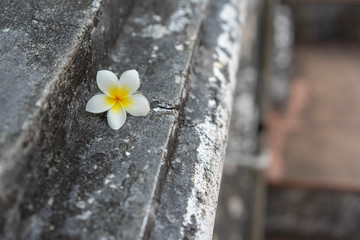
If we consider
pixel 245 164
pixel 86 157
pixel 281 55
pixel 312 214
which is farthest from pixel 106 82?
pixel 281 55

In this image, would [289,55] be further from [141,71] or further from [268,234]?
[141,71]

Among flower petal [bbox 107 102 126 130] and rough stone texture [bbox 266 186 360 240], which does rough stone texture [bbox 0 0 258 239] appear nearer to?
flower petal [bbox 107 102 126 130]

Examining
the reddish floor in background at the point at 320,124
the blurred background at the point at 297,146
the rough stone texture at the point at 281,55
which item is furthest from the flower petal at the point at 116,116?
the rough stone texture at the point at 281,55

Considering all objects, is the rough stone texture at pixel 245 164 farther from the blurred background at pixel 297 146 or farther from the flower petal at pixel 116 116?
the flower petal at pixel 116 116

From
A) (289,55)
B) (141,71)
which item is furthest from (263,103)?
(141,71)

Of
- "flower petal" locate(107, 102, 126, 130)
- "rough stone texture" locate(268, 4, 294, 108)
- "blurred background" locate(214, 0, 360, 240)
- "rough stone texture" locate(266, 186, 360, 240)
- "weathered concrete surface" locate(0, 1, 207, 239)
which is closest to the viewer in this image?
"weathered concrete surface" locate(0, 1, 207, 239)

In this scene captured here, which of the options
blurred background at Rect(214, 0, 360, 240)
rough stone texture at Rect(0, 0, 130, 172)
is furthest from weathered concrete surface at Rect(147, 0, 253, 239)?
blurred background at Rect(214, 0, 360, 240)

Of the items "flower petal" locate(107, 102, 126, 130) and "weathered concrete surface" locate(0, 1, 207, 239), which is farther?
"flower petal" locate(107, 102, 126, 130)

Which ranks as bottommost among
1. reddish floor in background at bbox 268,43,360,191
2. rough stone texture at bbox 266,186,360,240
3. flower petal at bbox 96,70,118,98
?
flower petal at bbox 96,70,118,98
